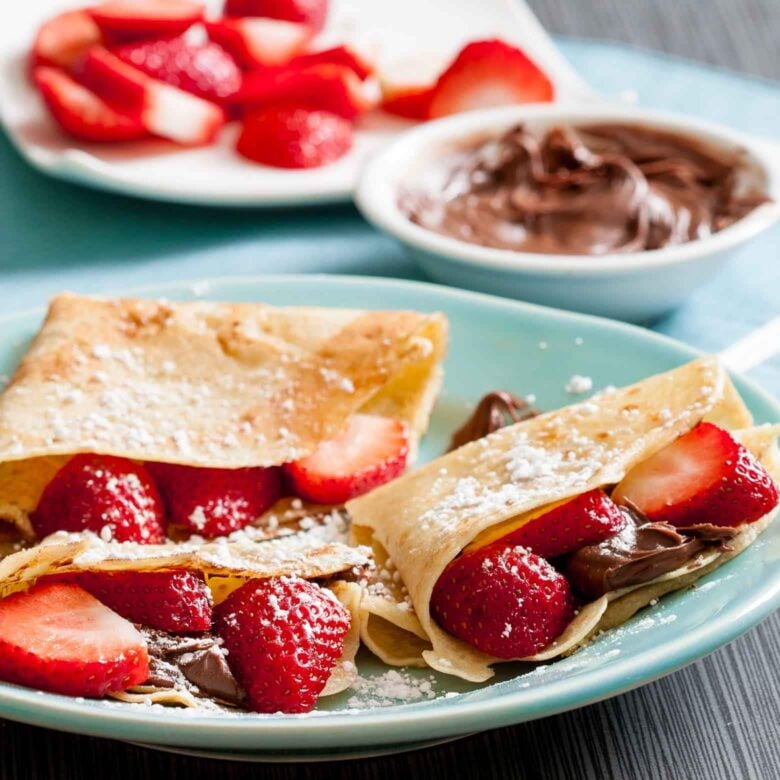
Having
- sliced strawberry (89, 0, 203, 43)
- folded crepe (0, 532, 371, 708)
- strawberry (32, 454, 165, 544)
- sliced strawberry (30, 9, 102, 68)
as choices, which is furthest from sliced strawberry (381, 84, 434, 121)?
folded crepe (0, 532, 371, 708)

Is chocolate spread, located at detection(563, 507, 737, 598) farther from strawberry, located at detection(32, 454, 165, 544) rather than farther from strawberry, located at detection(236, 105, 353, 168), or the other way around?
strawberry, located at detection(236, 105, 353, 168)

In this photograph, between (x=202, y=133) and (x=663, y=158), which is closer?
(x=663, y=158)

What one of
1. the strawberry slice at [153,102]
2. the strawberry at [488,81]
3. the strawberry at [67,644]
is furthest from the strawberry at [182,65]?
the strawberry at [67,644]

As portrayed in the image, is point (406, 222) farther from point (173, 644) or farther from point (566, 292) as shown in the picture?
point (173, 644)

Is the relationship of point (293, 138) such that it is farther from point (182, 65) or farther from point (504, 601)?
→ point (504, 601)

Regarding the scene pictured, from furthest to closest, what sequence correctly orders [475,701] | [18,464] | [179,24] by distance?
[179,24] < [18,464] < [475,701]

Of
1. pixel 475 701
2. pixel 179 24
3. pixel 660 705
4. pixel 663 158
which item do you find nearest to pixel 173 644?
pixel 475 701

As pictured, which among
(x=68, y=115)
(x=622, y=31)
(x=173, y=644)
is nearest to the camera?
(x=173, y=644)
